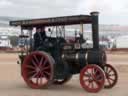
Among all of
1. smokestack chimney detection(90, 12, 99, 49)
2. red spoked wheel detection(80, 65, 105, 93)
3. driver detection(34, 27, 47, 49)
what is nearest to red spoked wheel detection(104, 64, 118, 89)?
red spoked wheel detection(80, 65, 105, 93)

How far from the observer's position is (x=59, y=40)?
46.1 feet

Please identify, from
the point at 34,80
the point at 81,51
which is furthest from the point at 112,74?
the point at 34,80

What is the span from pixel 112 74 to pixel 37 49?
106 inches

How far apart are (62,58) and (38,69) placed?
90 centimetres

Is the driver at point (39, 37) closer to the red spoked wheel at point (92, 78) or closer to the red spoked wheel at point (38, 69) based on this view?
the red spoked wheel at point (38, 69)

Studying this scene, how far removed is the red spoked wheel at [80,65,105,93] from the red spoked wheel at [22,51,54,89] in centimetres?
110

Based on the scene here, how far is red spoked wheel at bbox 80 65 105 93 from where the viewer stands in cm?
1264

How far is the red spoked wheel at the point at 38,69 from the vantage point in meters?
13.6

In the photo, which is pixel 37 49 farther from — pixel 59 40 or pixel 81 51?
pixel 81 51

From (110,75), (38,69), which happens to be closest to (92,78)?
(110,75)

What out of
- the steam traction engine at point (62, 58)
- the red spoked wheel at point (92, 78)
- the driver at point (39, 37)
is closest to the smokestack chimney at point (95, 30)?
the steam traction engine at point (62, 58)

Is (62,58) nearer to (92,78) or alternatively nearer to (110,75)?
(92,78)

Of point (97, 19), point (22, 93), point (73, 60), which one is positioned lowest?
point (22, 93)

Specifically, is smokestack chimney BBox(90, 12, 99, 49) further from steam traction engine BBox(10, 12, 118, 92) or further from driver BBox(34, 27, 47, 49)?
driver BBox(34, 27, 47, 49)
